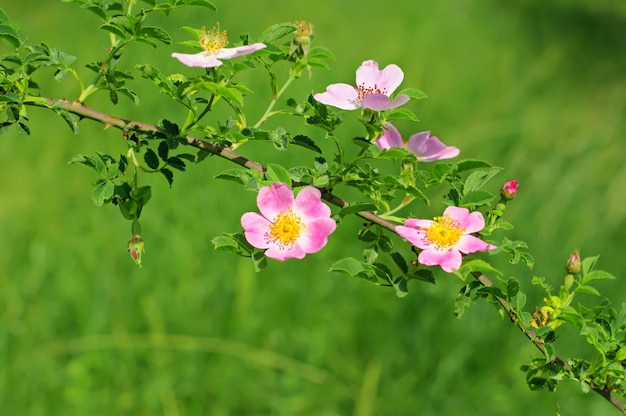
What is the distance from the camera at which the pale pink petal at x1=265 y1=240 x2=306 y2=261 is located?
2.55ft

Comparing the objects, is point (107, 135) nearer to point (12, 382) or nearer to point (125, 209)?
point (12, 382)

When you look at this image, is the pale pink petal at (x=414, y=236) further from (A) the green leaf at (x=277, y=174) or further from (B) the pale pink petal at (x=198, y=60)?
(B) the pale pink petal at (x=198, y=60)

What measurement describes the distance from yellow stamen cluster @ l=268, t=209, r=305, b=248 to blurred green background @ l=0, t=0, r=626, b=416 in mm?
1735

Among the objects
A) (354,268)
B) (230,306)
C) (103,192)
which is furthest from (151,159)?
(230,306)

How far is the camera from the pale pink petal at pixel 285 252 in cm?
78

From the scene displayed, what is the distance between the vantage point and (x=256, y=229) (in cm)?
82

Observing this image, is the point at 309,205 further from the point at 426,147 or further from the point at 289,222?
the point at 426,147

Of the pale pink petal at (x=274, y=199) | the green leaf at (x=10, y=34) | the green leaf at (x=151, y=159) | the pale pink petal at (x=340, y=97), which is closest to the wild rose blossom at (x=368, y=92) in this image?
the pale pink petal at (x=340, y=97)

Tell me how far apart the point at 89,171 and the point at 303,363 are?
1280 mm

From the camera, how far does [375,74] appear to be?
37.4 inches

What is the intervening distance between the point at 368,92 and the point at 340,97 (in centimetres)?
7

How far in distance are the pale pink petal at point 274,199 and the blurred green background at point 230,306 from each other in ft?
5.74

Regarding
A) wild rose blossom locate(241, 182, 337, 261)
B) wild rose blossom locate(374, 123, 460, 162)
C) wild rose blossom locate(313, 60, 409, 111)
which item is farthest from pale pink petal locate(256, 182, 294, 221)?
wild rose blossom locate(374, 123, 460, 162)

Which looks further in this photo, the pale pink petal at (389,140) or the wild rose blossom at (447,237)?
the pale pink petal at (389,140)
